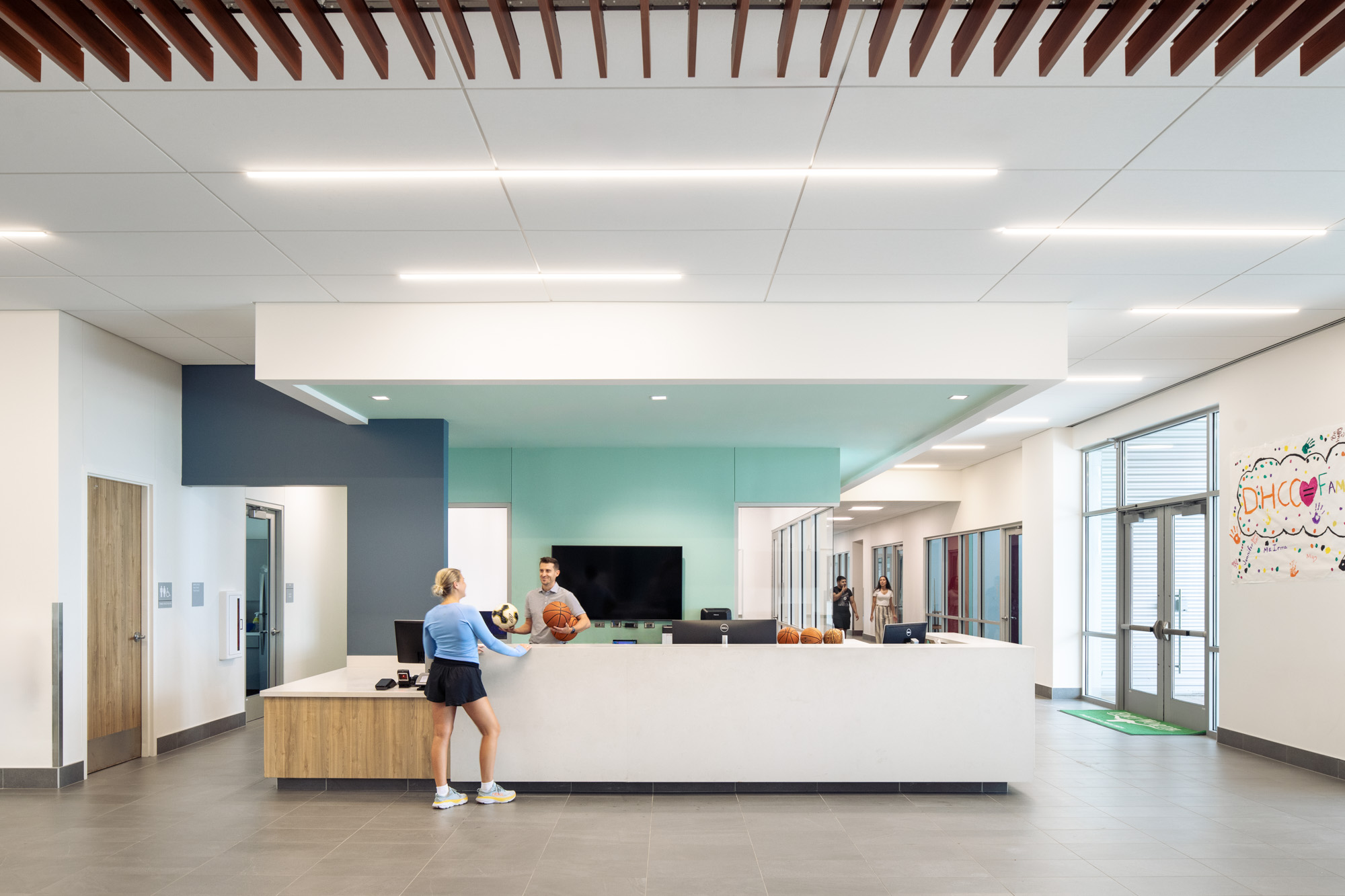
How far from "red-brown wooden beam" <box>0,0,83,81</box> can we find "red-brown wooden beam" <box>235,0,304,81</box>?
0.52 meters

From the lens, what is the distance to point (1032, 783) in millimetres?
6414

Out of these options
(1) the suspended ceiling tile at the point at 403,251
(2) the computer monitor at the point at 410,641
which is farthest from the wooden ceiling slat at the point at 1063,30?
(2) the computer monitor at the point at 410,641

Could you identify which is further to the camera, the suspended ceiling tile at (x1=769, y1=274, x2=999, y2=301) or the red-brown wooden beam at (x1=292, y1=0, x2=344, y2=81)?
the suspended ceiling tile at (x1=769, y1=274, x2=999, y2=301)

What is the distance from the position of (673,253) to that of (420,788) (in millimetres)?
3654

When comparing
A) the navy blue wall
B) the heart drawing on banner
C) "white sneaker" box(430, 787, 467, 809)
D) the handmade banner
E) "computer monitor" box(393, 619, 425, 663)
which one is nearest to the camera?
"white sneaker" box(430, 787, 467, 809)

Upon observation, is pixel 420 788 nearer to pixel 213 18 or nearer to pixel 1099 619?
pixel 213 18

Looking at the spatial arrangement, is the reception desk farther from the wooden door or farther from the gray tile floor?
the wooden door

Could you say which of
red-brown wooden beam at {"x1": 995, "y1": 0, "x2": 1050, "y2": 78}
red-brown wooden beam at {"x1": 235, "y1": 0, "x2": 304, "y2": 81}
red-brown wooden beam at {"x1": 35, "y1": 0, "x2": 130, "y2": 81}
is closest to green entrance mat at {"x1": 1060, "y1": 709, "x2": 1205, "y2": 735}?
red-brown wooden beam at {"x1": 995, "y1": 0, "x2": 1050, "y2": 78}

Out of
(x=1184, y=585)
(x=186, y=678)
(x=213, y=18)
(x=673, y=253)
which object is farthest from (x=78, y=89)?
(x=1184, y=585)

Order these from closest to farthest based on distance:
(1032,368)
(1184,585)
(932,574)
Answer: (1032,368) < (1184,585) < (932,574)

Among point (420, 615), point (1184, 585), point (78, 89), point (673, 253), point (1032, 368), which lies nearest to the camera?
point (78, 89)

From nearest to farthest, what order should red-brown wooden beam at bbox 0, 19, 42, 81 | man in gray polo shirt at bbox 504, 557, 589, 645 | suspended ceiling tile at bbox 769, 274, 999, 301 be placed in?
red-brown wooden beam at bbox 0, 19, 42, 81 → suspended ceiling tile at bbox 769, 274, 999, 301 → man in gray polo shirt at bbox 504, 557, 589, 645

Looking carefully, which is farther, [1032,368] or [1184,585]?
[1184,585]

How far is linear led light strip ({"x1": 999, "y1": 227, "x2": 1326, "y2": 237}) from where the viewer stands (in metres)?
4.81
